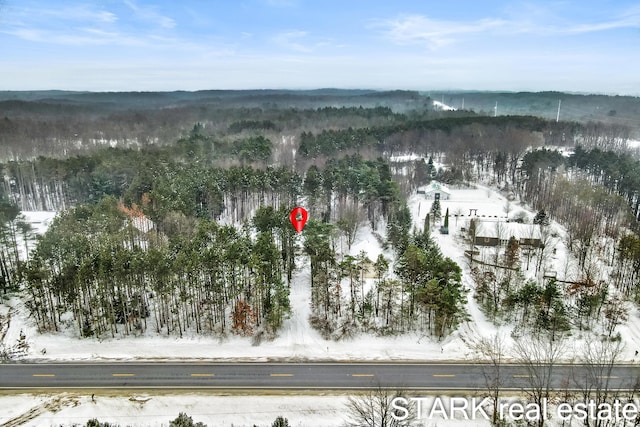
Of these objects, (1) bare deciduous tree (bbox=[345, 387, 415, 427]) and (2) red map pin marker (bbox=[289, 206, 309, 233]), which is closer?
(1) bare deciduous tree (bbox=[345, 387, 415, 427])

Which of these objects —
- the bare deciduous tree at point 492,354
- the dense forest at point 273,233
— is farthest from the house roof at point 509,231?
the bare deciduous tree at point 492,354

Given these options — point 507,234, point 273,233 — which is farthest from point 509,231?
point 273,233

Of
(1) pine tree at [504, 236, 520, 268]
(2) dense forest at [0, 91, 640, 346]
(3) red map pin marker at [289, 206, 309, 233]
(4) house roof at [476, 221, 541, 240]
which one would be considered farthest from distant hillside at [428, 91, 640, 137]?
(3) red map pin marker at [289, 206, 309, 233]

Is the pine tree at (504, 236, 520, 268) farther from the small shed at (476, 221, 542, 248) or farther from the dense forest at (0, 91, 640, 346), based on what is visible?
the small shed at (476, 221, 542, 248)

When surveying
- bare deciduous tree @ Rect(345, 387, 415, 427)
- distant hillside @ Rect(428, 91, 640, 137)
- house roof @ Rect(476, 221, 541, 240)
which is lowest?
bare deciduous tree @ Rect(345, 387, 415, 427)

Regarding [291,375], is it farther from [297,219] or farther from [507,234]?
[507,234]

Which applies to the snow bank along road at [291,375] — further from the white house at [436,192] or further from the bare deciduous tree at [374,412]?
the white house at [436,192]

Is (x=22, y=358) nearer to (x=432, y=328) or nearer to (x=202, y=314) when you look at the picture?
(x=202, y=314)

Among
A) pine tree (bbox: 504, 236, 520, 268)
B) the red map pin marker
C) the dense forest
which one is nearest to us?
the dense forest

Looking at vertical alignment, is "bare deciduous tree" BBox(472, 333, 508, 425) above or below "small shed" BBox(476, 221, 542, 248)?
below
